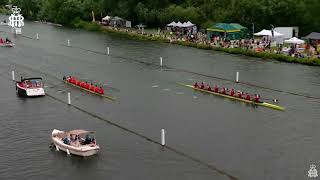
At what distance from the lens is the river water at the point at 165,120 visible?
3198 cm

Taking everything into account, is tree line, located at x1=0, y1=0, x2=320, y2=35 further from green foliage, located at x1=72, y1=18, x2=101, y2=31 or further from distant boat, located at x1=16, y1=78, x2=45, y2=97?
distant boat, located at x1=16, y1=78, x2=45, y2=97

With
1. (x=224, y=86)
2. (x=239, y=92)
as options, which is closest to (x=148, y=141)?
(x=239, y=92)

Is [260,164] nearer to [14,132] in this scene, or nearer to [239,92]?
[239,92]

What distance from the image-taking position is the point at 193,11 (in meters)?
91.4

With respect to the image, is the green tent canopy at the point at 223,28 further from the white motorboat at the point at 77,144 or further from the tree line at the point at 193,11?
the white motorboat at the point at 77,144

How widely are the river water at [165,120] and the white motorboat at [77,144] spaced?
53 centimetres

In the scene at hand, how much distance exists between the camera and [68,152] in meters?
→ 33.8

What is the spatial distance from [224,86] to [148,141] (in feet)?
60.3

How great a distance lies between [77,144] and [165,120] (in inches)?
387

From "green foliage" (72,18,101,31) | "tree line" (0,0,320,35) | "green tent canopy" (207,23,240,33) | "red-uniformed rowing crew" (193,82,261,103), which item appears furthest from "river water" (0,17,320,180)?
"green foliage" (72,18,101,31)

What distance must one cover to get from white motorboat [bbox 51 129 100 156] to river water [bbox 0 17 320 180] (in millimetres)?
525

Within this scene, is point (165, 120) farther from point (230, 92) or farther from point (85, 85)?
point (85, 85)

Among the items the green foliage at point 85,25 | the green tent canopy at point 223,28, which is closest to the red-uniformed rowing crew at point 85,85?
the green tent canopy at point 223,28

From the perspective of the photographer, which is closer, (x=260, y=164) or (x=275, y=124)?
(x=260, y=164)
